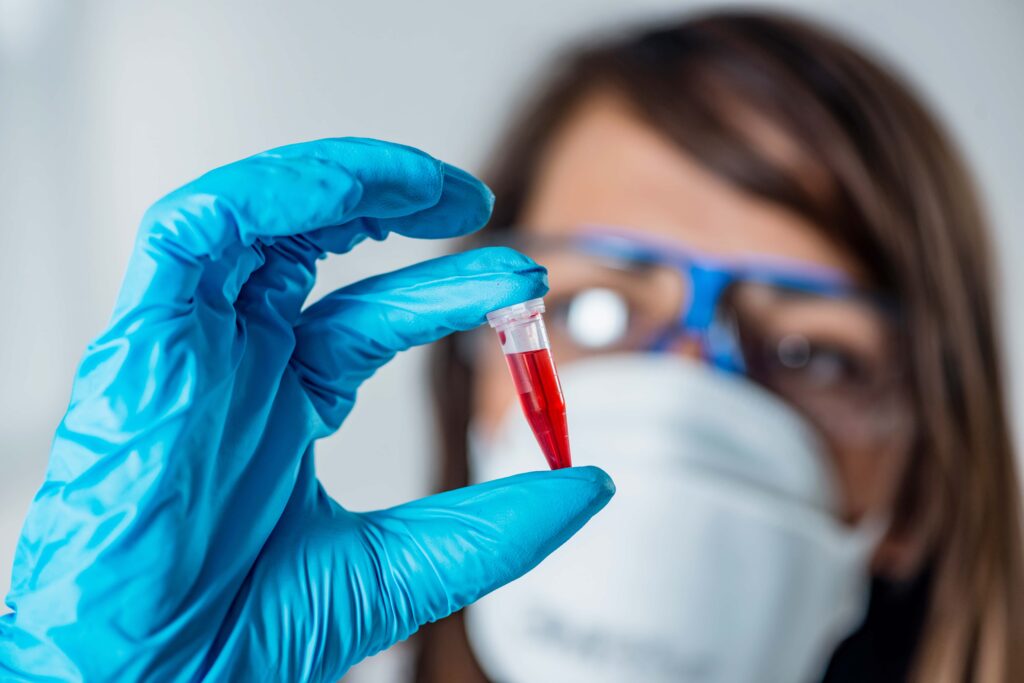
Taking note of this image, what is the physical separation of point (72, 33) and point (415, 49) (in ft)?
2.20

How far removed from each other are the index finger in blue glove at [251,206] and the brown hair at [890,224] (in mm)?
878

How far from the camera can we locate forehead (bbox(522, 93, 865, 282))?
1380 mm

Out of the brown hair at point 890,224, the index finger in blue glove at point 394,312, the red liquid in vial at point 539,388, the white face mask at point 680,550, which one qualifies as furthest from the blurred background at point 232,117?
the red liquid in vial at point 539,388

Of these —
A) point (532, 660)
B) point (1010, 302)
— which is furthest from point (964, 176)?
point (532, 660)

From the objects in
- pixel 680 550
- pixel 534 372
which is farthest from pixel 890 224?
pixel 534 372

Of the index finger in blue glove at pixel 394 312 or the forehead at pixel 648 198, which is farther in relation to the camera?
the forehead at pixel 648 198

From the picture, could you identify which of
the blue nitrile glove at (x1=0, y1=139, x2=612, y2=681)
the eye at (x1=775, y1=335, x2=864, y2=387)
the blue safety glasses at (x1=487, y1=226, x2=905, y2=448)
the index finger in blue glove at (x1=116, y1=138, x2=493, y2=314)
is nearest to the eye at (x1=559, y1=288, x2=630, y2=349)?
the blue safety glasses at (x1=487, y1=226, x2=905, y2=448)

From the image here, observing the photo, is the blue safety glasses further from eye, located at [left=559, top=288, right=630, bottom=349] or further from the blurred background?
the blurred background

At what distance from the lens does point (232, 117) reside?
1640 mm

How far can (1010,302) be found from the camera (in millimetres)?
1597

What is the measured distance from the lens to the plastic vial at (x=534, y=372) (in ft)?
2.19

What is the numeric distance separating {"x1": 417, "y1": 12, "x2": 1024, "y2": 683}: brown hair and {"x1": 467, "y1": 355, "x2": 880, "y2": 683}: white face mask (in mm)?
300

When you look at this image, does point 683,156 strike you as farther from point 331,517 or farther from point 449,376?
point 331,517

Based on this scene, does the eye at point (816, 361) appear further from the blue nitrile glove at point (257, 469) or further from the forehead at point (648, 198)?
the blue nitrile glove at point (257, 469)
